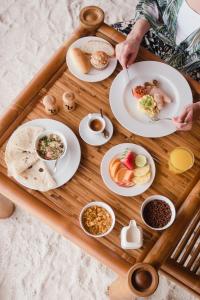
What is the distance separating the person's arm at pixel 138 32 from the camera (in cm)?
A: 142

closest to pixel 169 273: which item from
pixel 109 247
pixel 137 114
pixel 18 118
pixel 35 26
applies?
pixel 109 247

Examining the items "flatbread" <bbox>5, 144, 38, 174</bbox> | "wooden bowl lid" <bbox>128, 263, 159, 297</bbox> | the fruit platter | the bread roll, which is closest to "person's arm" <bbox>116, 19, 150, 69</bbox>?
the bread roll

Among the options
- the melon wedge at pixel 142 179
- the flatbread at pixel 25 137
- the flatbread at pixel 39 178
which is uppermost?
the melon wedge at pixel 142 179

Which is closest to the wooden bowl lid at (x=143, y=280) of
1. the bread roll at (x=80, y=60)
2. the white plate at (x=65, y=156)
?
the white plate at (x=65, y=156)

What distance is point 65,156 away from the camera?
4.40 ft

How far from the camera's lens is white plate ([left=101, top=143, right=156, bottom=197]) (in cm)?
132

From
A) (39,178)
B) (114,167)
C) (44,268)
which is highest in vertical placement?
(114,167)

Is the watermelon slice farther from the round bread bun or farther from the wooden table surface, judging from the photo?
the round bread bun

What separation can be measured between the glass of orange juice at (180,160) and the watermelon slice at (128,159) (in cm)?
12

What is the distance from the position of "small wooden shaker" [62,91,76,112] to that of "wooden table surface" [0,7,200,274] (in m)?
0.02

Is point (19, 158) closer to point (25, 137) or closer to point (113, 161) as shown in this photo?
point (25, 137)

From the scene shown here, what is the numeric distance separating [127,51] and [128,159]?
14.7 inches

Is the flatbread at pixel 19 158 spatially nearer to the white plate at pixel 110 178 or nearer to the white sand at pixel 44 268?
the white plate at pixel 110 178

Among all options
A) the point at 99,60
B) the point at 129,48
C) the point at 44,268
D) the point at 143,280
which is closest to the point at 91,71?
the point at 99,60
